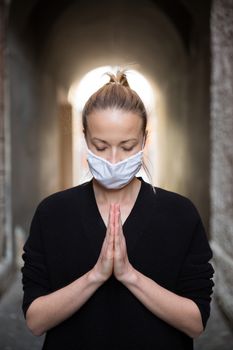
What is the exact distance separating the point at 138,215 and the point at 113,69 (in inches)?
19.8

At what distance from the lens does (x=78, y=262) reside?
176 centimetres

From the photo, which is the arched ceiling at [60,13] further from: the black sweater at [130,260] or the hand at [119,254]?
the hand at [119,254]

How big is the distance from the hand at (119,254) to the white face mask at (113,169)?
105mm

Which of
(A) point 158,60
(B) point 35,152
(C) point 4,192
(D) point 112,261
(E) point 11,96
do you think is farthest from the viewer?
(A) point 158,60

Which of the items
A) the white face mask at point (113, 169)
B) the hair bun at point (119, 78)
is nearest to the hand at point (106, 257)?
the white face mask at point (113, 169)

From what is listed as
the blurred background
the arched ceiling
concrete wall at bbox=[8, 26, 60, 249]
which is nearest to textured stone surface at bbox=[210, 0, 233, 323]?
the blurred background

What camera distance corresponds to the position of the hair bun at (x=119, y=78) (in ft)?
6.06

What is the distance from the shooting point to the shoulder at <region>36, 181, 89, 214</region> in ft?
5.98

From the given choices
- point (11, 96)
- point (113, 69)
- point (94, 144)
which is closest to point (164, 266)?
point (94, 144)

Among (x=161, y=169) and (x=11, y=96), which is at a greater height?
(x=11, y=96)

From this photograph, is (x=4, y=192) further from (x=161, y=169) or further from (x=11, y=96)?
(x=161, y=169)

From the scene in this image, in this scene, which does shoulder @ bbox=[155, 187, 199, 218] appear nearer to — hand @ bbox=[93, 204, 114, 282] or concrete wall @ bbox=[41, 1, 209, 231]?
hand @ bbox=[93, 204, 114, 282]


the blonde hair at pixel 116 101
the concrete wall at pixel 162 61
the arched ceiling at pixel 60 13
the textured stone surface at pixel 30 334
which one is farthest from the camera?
the arched ceiling at pixel 60 13

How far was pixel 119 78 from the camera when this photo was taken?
185cm
